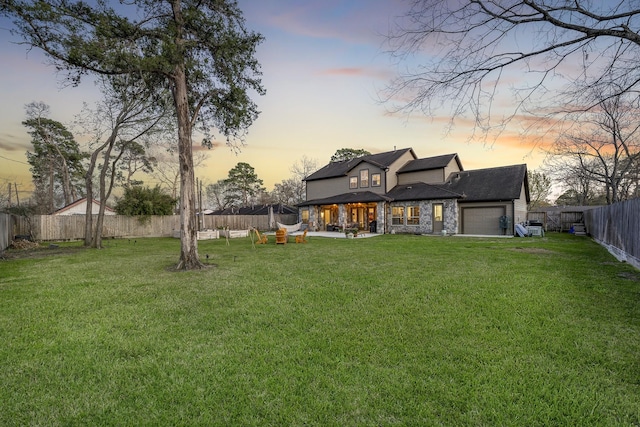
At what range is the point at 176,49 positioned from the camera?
791 cm

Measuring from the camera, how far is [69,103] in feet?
53.8

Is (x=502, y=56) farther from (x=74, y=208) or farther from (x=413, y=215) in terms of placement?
(x=74, y=208)

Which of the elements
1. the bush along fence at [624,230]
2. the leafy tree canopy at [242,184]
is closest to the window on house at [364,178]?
the bush along fence at [624,230]

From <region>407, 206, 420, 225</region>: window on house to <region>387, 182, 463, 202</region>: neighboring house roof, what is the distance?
2.86 feet

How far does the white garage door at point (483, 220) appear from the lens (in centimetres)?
1902

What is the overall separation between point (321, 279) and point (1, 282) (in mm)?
8071

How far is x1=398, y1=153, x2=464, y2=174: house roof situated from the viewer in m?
22.2

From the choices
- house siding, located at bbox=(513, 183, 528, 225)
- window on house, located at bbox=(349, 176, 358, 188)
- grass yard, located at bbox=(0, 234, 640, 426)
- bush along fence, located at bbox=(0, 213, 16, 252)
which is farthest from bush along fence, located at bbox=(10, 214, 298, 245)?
house siding, located at bbox=(513, 183, 528, 225)

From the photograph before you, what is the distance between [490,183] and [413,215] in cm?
593

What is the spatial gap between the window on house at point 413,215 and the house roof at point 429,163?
3934mm

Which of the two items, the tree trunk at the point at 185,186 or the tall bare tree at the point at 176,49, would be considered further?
the tree trunk at the point at 185,186

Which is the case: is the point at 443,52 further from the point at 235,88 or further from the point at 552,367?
the point at 235,88

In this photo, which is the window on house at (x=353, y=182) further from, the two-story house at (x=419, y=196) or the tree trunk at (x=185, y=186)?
the tree trunk at (x=185, y=186)

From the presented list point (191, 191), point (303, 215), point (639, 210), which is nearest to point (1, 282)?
point (191, 191)
